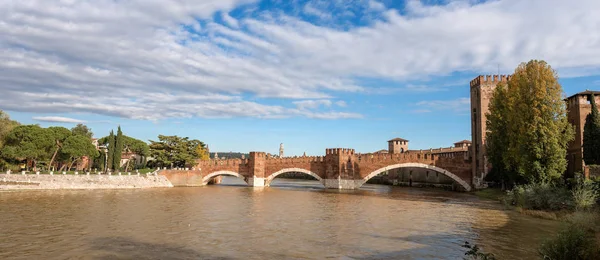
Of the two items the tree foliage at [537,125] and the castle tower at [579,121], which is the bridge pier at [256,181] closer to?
the tree foliage at [537,125]

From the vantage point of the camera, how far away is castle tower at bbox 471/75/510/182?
41.6 m

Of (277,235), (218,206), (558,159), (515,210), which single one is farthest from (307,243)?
(558,159)

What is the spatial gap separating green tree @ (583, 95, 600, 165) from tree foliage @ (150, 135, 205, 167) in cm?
3968

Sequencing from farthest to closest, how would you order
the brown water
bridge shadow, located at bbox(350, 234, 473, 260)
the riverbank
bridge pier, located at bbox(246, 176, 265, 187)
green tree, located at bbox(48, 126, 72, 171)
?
bridge pier, located at bbox(246, 176, 265, 187) < green tree, located at bbox(48, 126, 72, 171) < the riverbank < the brown water < bridge shadow, located at bbox(350, 234, 473, 260)

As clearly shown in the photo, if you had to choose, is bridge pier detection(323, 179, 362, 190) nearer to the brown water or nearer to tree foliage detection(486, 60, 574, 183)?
tree foliage detection(486, 60, 574, 183)

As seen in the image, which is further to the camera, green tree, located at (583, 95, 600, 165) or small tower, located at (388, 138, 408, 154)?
small tower, located at (388, 138, 408, 154)

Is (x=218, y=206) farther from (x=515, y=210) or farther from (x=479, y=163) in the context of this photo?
(x=479, y=163)

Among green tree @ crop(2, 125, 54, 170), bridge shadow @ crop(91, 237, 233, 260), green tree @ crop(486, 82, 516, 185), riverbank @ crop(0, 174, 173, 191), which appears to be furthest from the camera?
green tree @ crop(2, 125, 54, 170)

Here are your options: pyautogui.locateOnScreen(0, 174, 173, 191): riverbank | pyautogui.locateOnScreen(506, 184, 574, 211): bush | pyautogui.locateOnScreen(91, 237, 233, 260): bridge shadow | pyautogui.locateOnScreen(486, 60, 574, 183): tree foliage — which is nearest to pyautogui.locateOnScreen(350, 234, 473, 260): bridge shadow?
pyautogui.locateOnScreen(91, 237, 233, 260): bridge shadow

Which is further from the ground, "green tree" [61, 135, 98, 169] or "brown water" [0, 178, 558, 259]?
"green tree" [61, 135, 98, 169]

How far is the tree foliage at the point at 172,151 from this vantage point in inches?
1988

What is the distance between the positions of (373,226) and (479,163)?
28.0 metres

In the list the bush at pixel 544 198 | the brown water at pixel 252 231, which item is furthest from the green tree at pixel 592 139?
the brown water at pixel 252 231

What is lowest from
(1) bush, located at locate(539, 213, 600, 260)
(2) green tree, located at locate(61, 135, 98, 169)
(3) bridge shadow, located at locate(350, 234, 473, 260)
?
(3) bridge shadow, located at locate(350, 234, 473, 260)
